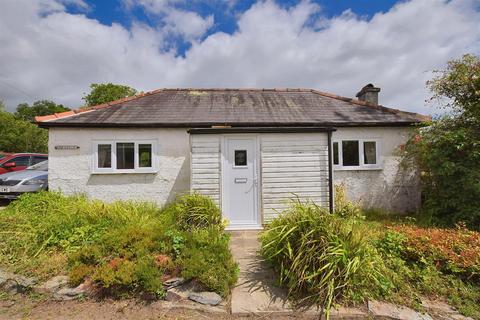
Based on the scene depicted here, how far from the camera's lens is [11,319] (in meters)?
3.27

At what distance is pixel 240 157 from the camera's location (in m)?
6.96

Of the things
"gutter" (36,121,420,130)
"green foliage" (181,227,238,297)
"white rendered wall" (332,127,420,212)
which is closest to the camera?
"green foliage" (181,227,238,297)

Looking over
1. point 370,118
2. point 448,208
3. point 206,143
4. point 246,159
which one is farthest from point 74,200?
point 448,208

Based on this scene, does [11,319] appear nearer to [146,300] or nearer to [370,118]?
[146,300]

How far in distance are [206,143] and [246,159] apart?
1.22 meters

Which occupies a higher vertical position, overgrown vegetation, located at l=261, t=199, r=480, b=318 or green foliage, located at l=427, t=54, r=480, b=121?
green foliage, located at l=427, t=54, r=480, b=121

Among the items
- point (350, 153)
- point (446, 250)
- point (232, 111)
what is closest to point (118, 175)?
point (232, 111)

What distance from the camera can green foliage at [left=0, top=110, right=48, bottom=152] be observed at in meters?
30.8

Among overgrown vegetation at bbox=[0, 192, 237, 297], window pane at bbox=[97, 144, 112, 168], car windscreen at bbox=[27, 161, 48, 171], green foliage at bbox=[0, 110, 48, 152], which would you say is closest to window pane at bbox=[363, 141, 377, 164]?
overgrown vegetation at bbox=[0, 192, 237, 297]

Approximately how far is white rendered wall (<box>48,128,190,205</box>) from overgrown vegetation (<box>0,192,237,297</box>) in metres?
2.35

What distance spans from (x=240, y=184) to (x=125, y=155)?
415cm

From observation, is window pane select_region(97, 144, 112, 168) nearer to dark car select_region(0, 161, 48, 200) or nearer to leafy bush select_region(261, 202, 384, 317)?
dark car select_region(0, 161, 48, 200)

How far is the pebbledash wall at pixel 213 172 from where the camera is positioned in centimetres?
689

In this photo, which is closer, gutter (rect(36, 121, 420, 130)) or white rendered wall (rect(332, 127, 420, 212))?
gutter (rect(36, 121, 420, 130))
